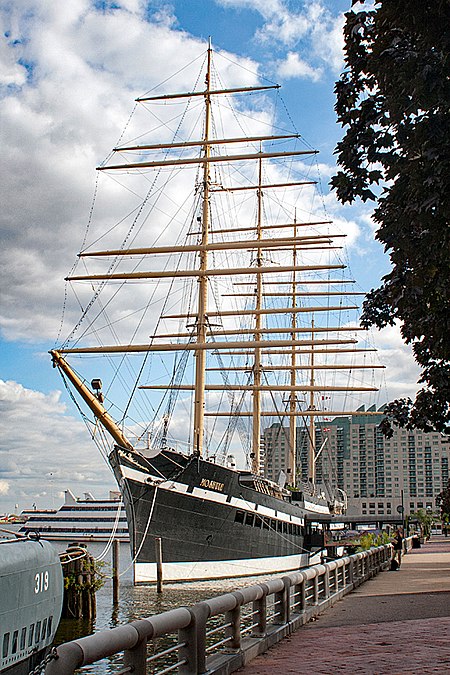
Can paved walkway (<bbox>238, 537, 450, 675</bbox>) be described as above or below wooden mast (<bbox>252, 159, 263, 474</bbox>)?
below

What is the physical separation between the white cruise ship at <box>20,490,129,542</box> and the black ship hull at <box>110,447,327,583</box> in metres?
72.7

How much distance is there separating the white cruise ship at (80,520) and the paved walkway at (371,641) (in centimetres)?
9666

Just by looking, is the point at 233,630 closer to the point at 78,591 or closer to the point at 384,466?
the point at 78,591

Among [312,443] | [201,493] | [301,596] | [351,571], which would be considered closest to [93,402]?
[201,493]

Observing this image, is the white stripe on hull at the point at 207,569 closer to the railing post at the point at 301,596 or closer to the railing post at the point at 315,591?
the railing post at the point at 315,591

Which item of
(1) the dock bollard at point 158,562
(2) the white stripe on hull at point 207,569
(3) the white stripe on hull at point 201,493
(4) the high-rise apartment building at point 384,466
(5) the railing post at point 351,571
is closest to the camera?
(5) the railing post at point 351,571

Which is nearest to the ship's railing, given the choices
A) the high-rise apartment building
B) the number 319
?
the number 319

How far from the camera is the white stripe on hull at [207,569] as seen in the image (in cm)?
3412

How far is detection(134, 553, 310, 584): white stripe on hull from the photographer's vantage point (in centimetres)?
3412

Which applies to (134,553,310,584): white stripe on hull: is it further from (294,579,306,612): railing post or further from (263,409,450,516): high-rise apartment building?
(263,409,450,516): high-rise apartment building

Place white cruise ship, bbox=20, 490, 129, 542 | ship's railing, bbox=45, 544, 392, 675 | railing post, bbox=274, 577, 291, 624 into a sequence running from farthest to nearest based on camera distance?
white cruise ship, bbox=20, 490, 129, 542
railing post, bbox=274, 577, 291, 624
ship's railing, bbox=45, 544, 392, 675

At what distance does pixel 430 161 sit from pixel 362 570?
1880 centimetres

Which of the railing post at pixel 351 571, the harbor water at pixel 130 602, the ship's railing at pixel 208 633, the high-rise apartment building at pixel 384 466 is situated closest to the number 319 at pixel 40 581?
the ship's railing at pixel 208 633

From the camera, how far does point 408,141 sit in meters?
8.61
